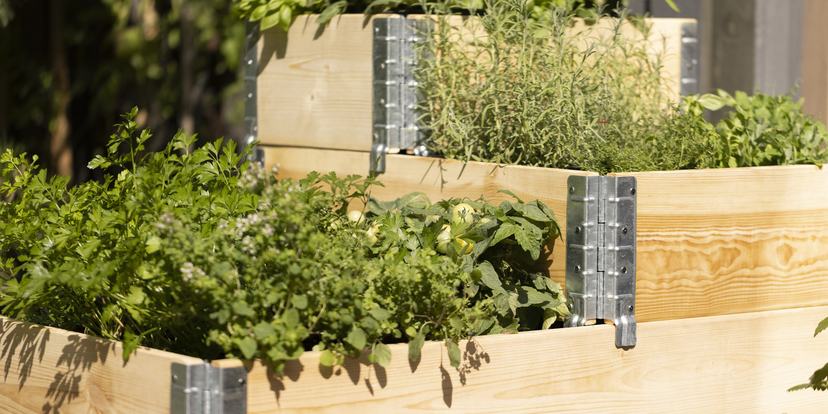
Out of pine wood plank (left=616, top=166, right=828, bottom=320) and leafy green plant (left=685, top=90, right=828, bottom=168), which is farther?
leafy green plant (left=685, top=90, right=828, bottom=168)

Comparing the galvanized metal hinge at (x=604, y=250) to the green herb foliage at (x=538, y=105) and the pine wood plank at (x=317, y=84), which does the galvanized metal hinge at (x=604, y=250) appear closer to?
the green herb foliage at (x=538, y=105)

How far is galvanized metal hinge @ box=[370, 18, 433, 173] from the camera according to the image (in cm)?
224

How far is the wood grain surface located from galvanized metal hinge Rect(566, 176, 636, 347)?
2.81 feet

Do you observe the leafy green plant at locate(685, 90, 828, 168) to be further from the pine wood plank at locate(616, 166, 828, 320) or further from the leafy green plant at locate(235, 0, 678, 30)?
the leafy green plant at locate(235, 0, 678, 30)

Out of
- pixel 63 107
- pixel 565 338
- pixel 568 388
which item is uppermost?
pixel 63 107

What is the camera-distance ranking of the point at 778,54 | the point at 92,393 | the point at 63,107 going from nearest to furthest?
the point at 92,393 → the point at 778,54 → the point at 63,107

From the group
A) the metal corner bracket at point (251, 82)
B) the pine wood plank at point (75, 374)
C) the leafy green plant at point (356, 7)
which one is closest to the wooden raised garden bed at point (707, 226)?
the leafy green plant at point (356, 7)

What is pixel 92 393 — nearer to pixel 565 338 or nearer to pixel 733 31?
pixel 565 338

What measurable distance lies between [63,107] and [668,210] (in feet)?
15.3

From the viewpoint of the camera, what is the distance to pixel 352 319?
1.31m

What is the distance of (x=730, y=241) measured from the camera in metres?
1.76

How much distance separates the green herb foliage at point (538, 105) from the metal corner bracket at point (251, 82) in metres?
0.67

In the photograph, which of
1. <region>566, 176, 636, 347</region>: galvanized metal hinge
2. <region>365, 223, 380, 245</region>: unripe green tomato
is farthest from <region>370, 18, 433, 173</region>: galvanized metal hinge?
<region>566, 176, 636, 347</region>: galvanized metal hinge

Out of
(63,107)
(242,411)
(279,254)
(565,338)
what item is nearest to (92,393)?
(242,411)
